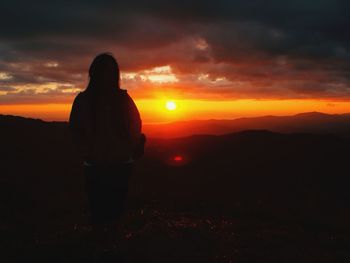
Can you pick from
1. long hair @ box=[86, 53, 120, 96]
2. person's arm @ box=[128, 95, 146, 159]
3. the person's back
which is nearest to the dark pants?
the person's back

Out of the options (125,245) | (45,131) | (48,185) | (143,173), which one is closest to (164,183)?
(143,173)

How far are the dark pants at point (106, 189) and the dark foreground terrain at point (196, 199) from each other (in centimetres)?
44

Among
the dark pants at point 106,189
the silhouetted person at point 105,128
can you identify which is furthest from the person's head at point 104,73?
the dark pants at point 106,189

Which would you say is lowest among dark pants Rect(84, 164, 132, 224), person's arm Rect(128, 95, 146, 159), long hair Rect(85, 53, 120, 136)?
dark pants Rect(84, 164, 132, 224)

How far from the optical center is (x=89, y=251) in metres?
6.16

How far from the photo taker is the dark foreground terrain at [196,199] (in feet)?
21.9

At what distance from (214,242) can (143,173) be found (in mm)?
13365

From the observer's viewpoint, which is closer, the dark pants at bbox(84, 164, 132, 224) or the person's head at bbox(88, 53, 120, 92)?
the person's head at bbox(88, 53, 120, 92)

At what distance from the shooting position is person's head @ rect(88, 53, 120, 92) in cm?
501

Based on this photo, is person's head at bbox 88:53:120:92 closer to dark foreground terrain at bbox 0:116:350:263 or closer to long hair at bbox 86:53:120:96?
long hair at bbox 86:53:120:96

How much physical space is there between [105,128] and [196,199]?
678cm

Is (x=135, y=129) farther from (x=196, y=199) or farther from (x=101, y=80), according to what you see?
(x=196, y=199)

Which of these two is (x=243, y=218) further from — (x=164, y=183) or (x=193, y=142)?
(x=193, y=142)

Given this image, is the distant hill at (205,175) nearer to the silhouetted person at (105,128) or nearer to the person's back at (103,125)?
the silhouetted person at (105,128)
